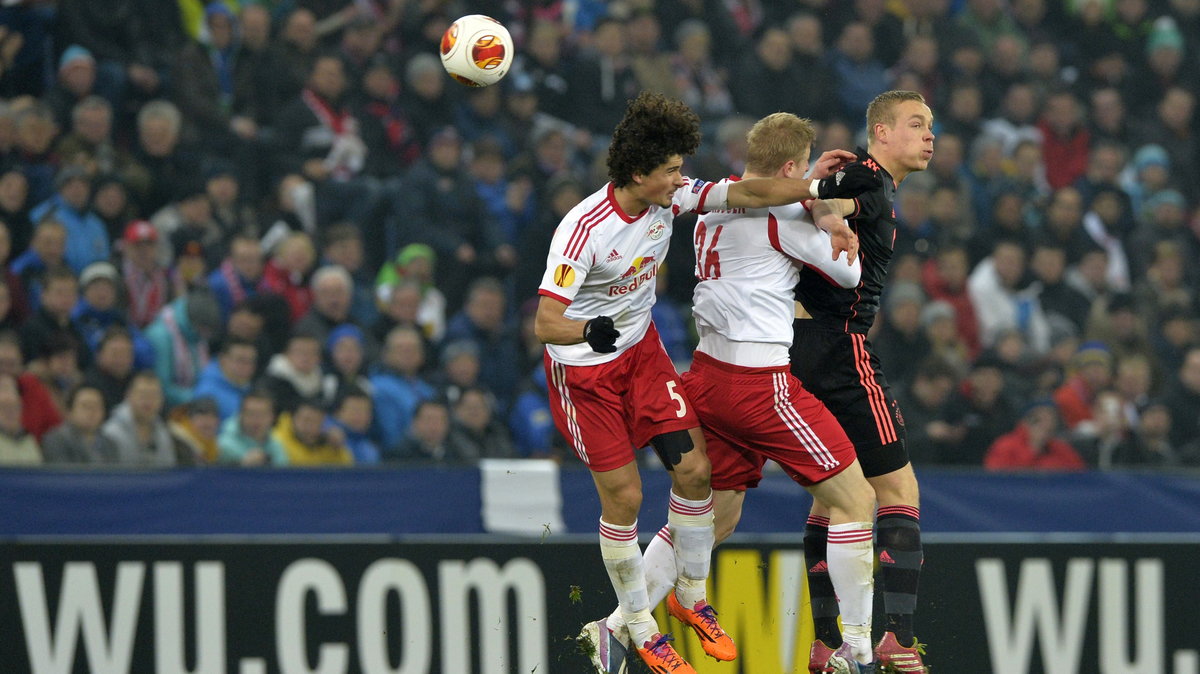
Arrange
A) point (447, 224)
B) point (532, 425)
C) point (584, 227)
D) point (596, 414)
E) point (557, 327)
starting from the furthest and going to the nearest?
point (447, 224) < point (532, 425) < point (596, 414) < point (584, 227) < point (557, 327)

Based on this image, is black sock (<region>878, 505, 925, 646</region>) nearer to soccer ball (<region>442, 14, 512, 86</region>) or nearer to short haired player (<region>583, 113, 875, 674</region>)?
short haired player (<region>583, 113, 875, 674</region>)

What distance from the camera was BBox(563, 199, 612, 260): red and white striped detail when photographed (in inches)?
233

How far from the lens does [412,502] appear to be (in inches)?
342

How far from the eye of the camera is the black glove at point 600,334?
5664 millimetres

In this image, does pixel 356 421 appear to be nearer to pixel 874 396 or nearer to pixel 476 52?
pixel 476 52

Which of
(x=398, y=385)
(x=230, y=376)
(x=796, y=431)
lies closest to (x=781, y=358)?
(x=796, y=431)

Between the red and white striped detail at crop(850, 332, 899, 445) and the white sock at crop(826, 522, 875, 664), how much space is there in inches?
15.8

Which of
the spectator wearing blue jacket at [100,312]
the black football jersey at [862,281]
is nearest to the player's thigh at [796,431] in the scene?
the black football jersey at [862,281]

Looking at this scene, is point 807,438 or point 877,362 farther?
point 877,362

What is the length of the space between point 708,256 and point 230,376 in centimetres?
440

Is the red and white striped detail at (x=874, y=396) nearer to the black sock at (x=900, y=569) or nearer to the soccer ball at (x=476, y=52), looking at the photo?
the black sock at (x=900, y=569)

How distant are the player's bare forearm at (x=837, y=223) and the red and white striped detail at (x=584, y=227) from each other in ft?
2.68

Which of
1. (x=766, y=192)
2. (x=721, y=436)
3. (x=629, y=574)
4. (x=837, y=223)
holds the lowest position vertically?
(x=629, y=574)

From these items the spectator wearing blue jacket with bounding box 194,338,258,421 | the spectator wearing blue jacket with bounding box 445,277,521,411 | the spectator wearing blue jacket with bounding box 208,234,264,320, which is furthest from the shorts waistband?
the spectator wearing blue jacket with bounding box 208,234,264,320
